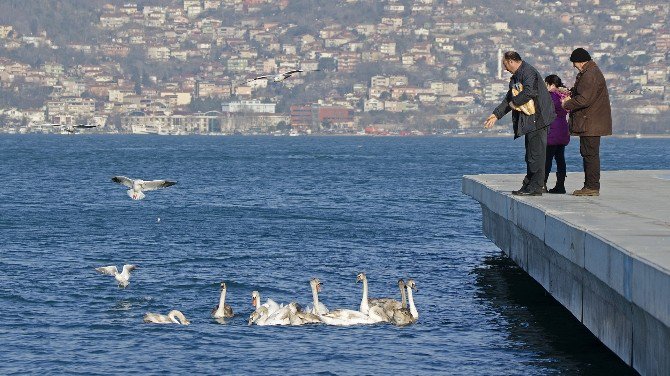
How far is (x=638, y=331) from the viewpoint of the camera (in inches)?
559

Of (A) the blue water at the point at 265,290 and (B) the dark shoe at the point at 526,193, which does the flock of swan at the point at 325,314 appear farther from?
(B) the dark shoe at the point at 526,193

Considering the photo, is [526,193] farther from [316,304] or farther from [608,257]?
[608,257]

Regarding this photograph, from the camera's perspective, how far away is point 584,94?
2036 cm

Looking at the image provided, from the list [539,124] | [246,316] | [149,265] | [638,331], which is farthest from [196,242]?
[638,331]

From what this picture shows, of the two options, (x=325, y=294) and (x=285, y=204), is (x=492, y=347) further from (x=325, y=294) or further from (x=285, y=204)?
(x=285, y=204)

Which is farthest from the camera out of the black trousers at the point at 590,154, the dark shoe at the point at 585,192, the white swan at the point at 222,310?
the dark shoe at the point at 585,192

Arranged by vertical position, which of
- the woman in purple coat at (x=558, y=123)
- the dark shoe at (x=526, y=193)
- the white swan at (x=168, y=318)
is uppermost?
the woman in purple coat at (x=558, y=123)

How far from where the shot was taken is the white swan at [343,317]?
20.6m

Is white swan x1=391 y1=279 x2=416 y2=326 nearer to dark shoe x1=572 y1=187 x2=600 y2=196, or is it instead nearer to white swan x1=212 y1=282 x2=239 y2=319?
white swan x1=212 y1=282 x2=239 y2=319

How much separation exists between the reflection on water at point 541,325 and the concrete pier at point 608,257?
59cm

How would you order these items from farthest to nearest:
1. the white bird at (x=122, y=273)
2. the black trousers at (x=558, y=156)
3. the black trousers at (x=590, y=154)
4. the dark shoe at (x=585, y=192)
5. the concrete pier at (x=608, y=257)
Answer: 1. the white bird at (x=122, y=273)
2. the black trousers at (x=558, y=156)
3. the dark shoe at (x=585, y=192)
4. the black trousers at (x=590, y=154)
5. the concrete pier at (x=608, y=257)

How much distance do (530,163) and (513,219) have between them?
0.81m

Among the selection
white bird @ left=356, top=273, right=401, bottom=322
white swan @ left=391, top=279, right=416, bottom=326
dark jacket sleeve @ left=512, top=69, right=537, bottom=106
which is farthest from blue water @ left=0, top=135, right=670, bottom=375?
dark jacket sleeve @ left=512, top=69, right=537, bottom=106

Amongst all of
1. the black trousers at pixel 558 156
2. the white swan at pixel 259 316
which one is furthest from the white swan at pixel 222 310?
the black trousers at pixel 558 156
